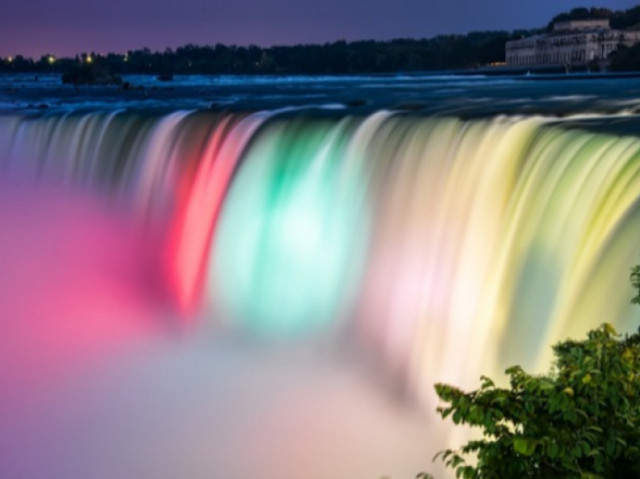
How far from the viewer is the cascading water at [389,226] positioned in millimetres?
9102

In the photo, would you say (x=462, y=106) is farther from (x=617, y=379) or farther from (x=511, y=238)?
(x=617, y=379)

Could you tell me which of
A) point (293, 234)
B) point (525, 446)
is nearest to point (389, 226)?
point (293, 234)

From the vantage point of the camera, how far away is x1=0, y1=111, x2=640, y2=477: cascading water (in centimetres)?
910

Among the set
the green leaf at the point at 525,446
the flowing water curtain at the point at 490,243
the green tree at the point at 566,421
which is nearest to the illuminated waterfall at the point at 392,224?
the flowing water curtain at the point at 490,243

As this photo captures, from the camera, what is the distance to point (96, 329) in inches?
559

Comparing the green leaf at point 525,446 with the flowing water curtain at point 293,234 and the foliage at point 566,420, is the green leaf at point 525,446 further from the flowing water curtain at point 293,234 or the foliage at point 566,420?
the flowing water curtain at point 293,234

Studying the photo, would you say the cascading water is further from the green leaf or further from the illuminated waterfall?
the green leaf

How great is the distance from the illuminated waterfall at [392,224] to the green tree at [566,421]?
320cm

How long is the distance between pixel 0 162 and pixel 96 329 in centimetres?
762

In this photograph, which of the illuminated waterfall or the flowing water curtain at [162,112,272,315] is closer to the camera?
the illuminated waterfall

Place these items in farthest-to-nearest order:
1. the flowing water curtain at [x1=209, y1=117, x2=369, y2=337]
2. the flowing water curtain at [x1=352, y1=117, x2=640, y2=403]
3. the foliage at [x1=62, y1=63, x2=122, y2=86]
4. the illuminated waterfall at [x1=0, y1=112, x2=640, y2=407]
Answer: the foliage at [x1=62, y1=63, x2=122, y2=86], the flowing water curtain at [x1=209, y1=117, x2=369, y2=337], the illuminated waterfall at [x1=0, y1=112, x2=640, y2=407], the flowing water curtain at [x1=352, y1=117, x2=640, y2=403]

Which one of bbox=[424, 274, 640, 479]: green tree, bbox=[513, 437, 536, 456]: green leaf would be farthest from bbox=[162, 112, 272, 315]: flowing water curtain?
bbox=[513, 437, 536, 456]: green leaf

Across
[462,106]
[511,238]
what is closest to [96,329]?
[511,238]

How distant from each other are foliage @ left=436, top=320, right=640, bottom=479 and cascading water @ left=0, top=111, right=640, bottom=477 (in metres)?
3.21
